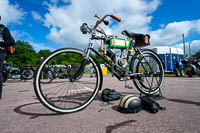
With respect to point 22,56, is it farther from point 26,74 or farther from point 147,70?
point 147,70

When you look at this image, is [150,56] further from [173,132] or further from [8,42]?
[8,42]

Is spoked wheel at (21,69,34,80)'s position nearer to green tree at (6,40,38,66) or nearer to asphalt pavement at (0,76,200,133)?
asphalt pavement at (0,76,200,133)

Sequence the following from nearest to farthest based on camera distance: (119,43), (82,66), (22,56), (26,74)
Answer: (82,66) < (119,43) < (26,74) < (22,56)

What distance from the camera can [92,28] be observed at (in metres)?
2.09

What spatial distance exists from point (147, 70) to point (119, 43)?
0.97 m

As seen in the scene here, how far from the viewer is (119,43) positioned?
226cm

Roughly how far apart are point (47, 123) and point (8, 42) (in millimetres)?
2429

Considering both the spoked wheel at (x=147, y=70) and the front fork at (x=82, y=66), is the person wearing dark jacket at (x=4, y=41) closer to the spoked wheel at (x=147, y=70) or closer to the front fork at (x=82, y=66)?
the front fork at (x=82, y=66)

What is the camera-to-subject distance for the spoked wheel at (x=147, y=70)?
2.43m

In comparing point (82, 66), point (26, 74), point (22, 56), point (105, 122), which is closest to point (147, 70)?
point (82, 66)

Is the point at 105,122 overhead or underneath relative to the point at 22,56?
underneath

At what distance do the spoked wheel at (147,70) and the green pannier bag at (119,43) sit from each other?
372 mm

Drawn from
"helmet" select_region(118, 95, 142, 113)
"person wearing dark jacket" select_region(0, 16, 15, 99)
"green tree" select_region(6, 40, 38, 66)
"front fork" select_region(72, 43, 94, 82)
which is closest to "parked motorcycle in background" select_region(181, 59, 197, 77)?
"helmet" select_region(118, 95, 142, 113)

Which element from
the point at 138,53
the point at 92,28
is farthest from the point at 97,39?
the point at 138,53
